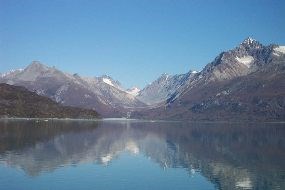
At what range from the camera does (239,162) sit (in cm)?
10006

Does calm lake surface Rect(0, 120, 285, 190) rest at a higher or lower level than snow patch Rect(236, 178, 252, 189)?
higher

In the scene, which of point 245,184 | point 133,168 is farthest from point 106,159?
point 245,184

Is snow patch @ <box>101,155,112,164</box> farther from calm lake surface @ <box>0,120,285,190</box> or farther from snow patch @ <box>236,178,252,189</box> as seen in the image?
snow patch @ <box>236,178,252,189</box>

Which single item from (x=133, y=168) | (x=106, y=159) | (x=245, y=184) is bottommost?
(x=245, y=184)

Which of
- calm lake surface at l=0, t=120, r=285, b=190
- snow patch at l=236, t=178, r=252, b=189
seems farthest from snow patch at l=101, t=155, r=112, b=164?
snow patch at l=236, t=178, r=252, b=189

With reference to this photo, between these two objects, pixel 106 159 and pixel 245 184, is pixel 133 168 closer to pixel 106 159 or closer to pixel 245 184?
pixel 106 159

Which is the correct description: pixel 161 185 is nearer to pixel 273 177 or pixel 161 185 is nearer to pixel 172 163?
pixel 273 177

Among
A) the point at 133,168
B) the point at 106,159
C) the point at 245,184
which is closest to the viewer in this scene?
the point at 245,184

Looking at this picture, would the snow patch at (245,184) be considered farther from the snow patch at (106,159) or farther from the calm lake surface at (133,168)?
the snow patch at (106,159)

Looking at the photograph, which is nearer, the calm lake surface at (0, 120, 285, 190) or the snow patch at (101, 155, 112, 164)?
the calm lake surface at (0, 120, 285, 190)

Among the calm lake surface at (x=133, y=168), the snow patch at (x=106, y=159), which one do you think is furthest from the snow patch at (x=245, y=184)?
the snow patch at (x=106, y=159)

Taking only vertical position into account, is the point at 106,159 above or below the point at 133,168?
above

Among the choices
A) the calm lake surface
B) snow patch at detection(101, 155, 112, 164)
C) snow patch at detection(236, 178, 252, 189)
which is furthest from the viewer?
snow patch at detection(101, 155, 112, 164)

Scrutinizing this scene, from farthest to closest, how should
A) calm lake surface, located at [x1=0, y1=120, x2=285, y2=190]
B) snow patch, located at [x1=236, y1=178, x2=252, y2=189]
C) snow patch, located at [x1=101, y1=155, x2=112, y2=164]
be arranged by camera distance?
snow patch, located at [x1=101, y1=155, x2=112, y2=164] → snow patch, located at [x1=236, y1=178, x2=252, y2=189] → calm lake surface, located at [x1=0, y1=120, x2=285, y2=190]
